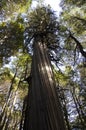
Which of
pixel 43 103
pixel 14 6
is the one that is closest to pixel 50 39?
pixel 43 103

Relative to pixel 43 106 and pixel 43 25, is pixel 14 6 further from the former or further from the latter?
pixel 43 106

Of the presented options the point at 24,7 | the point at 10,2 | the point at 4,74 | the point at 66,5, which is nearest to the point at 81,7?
the point at 66,5

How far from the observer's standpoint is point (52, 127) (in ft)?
5.87

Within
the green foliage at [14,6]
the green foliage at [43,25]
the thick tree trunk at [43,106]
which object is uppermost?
the green foliage at [14,6]

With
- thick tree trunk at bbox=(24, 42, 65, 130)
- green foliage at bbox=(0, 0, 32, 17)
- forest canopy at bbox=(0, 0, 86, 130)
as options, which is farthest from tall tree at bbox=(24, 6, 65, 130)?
green foliage at bbox=(0, 0, 32, 17)

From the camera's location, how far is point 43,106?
2107 millimetres

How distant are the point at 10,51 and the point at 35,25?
3608mm

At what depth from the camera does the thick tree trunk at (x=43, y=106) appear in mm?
1880

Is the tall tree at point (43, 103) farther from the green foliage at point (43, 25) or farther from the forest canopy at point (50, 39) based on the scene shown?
the forest canopy at point (50, 39)

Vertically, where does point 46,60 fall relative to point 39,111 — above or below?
above

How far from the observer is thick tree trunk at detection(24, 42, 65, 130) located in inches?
74.0

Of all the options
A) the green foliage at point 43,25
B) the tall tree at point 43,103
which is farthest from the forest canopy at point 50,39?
the tall tree at point 43,103

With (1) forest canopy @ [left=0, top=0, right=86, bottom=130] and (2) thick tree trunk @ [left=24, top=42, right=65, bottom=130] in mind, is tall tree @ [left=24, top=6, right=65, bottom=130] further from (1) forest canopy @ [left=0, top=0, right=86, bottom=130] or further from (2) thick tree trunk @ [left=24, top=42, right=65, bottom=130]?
(1) forest canopy @ [left=0, top=0, right=86, bottom=130]

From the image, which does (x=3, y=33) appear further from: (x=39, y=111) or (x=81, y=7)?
(x=39, y=111)
